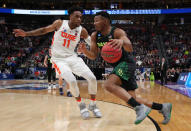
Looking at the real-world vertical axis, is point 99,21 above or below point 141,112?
above

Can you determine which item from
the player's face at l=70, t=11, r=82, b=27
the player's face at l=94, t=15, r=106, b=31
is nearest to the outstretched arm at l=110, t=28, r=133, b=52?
the player's face at l=94, t=15, r=106, b=31

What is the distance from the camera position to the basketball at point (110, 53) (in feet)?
9.35

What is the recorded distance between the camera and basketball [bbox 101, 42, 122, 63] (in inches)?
112

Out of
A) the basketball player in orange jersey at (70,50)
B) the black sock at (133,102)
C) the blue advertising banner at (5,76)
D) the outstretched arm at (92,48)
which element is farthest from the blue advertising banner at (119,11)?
the black sock at (133,102)

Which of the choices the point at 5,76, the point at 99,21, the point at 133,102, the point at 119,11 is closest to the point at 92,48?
the point at 99,21

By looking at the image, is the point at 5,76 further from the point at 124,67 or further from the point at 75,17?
the point at 124,67

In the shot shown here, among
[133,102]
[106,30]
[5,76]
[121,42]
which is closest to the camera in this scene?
[121,42]

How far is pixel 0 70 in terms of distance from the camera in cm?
1577

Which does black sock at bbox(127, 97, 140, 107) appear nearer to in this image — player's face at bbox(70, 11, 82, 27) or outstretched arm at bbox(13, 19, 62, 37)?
player's face at bbox(70, 11, 82, 27)

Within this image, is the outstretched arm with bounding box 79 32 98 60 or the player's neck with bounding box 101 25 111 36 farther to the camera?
the outstretched arm with bounding box 79 32 98 60

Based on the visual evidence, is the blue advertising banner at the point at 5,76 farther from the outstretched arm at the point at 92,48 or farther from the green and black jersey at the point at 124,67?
the green and black jersey at the point at 124,67

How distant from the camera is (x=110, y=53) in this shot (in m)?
2.89

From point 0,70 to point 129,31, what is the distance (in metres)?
14.1

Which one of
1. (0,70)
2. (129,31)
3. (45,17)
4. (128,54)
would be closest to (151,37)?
(129,31)
